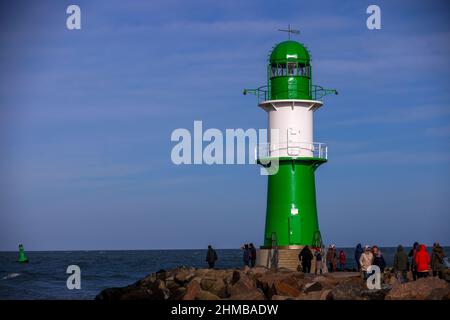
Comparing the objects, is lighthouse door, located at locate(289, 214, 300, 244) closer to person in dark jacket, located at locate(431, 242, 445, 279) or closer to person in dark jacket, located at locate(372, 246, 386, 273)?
person in dark jacket, located at locate(372, 246, 386, 273)

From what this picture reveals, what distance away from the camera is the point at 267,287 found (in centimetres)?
2552

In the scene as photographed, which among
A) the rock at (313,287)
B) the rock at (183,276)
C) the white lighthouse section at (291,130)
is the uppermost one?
the white lighthouse section at (291,130)

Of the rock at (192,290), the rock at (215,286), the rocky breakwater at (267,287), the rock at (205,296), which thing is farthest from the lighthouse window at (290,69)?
the rock at (205,296)

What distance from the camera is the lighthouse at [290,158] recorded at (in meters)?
31.8

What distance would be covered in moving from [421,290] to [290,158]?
35.1 feet

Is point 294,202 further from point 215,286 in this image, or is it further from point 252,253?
point 215,286

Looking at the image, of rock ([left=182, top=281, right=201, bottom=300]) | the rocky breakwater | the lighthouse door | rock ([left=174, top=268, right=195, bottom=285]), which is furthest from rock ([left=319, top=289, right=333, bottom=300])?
the lighthouse door

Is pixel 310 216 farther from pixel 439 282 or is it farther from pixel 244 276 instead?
pixel 439 282

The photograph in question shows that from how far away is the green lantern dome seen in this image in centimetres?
3212

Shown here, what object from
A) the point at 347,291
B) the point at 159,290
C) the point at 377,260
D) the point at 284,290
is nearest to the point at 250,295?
the point at 284,290

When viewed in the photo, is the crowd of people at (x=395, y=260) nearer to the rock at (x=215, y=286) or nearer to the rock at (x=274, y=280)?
the rock at (x=274, y=280)

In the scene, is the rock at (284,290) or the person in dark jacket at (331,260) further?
the person in dark jacket at (331,260)
